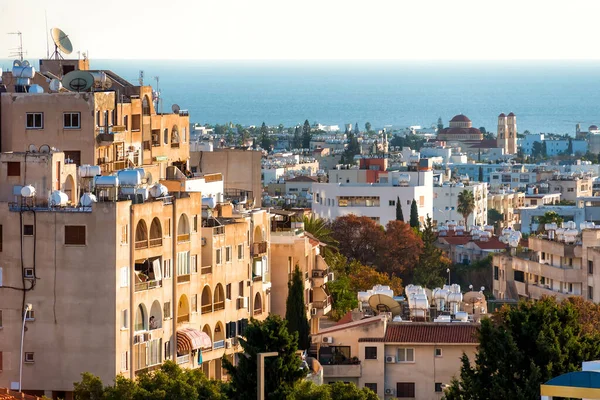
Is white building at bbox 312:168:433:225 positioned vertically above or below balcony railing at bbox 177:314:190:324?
below

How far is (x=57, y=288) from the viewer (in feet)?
121

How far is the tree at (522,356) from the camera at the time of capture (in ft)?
Answer: 104

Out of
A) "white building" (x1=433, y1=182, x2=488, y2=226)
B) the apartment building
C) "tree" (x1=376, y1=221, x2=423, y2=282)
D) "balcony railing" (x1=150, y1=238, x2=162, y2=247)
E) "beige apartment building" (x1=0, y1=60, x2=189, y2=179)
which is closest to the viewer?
"balcony railing" (x1=150, y1=238, x2=162, y2=247)

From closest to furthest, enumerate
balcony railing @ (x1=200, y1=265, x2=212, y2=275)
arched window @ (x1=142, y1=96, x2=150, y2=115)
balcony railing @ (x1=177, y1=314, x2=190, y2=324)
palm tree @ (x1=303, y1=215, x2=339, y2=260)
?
balcony railing @ (x1=177, y1=314, x2=190, y2=324) < balcony railing @ (x1=200, y1=265, x2=212, y2=275) < arched window @ (x1=142, y1=96, x2=150, y2=115) < palm tree @ (x1=303, y1=215, x2=339, y2=260)

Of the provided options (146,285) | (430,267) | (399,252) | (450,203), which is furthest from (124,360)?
(450,203)

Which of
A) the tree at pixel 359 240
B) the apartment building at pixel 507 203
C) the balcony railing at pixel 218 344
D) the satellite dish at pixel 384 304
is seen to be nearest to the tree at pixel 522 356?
the balcony railing at pixel 218 344

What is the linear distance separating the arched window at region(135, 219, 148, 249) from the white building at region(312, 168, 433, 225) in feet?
154

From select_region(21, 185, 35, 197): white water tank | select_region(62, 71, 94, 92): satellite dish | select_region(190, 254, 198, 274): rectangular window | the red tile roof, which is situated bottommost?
the red tile roof

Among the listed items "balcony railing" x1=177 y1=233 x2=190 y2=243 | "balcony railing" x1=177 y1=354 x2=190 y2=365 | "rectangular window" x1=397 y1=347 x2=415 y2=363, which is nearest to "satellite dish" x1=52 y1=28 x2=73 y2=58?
"balcony railing" x1=177 y1=233 x2=190 y2=243

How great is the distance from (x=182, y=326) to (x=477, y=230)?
43.7 metres

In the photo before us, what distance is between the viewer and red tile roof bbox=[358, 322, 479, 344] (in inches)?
1631

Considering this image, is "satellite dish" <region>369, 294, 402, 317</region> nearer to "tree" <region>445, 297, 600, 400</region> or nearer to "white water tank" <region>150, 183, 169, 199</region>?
"white water tank" <region>150, 183, 169, 199</region>

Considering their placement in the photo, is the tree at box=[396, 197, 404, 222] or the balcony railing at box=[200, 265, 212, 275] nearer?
the balcony railing at box=[200, 265, 212, 275]

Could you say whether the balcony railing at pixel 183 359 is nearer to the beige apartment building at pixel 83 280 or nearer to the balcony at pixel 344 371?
the beige apartment building at pixel 83 280
